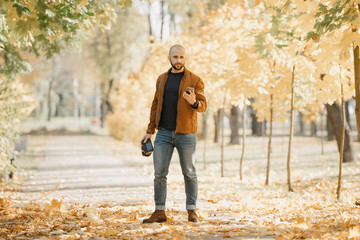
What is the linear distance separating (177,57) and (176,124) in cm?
81

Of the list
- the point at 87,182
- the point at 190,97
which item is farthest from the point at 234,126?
the point at 190,97

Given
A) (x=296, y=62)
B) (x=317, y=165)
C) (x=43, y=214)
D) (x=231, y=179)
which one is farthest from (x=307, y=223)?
(x=317, y=165)

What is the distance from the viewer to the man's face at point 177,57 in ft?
17.6

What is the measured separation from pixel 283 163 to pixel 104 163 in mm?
6900

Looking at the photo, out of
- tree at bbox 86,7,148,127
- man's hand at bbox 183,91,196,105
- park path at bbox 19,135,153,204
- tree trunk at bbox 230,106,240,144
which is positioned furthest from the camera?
tree at bbox 86,7,148,127

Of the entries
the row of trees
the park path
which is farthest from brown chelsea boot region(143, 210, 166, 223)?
the row of trees

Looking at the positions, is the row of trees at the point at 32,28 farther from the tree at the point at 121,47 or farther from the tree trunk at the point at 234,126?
the tree at the point at 121,47

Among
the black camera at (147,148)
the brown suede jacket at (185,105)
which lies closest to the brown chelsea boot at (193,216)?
the black camera at (147,148)

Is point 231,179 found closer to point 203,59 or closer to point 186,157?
point 203,59

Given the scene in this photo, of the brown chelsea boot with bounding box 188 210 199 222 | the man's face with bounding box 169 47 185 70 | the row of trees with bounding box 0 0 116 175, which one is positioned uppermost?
the row of trees with bounding box 0 0 116 175

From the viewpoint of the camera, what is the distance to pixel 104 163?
→ 52.6 feet

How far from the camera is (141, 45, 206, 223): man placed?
5398 millimetres

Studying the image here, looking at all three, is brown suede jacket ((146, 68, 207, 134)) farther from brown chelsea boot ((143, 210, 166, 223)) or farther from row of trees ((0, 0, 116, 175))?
row of trees ((0, 0, 116, 175))

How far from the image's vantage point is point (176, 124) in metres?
5.41
